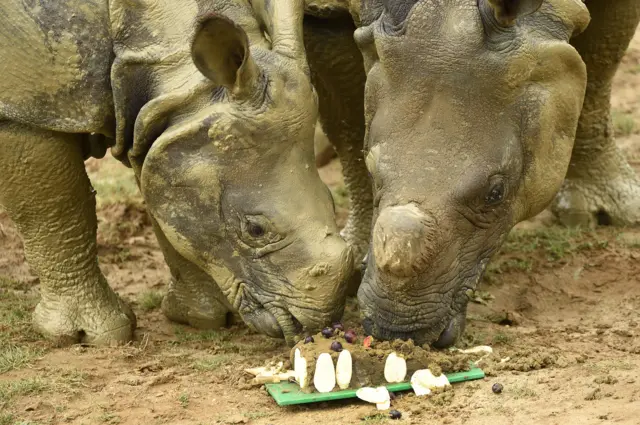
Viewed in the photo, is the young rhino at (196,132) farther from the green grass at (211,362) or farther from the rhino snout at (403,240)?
the rhino snout at (403,240)

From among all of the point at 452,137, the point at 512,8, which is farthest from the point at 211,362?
the point at 512,8

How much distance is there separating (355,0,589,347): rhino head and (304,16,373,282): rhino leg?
1.11 m

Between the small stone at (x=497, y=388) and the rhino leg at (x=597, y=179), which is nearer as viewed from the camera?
the small stone at (x=497, y=388)

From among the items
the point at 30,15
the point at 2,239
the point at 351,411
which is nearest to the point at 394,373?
the point at 351,411

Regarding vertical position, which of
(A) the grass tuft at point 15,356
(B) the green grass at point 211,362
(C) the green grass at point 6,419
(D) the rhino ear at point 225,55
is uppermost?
(D) the rhino ear at point 225,55

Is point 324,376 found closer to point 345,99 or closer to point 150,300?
point 150,300

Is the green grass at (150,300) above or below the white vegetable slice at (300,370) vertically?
below

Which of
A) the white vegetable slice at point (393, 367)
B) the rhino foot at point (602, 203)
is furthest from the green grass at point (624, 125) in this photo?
the white vegetable slice at point (393, 367)

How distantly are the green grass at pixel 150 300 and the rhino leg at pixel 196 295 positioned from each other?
1.72 ft

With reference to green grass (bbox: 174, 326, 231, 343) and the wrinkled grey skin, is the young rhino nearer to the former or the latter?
the wrinkled grey skin

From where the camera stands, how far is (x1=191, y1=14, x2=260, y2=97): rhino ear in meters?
6.13

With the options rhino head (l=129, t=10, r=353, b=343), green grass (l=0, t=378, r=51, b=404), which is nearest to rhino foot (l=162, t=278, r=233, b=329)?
rhino head (l=129, t=10, r=353, b=343)

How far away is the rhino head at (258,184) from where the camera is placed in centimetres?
662

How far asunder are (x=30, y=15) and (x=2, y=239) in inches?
122
